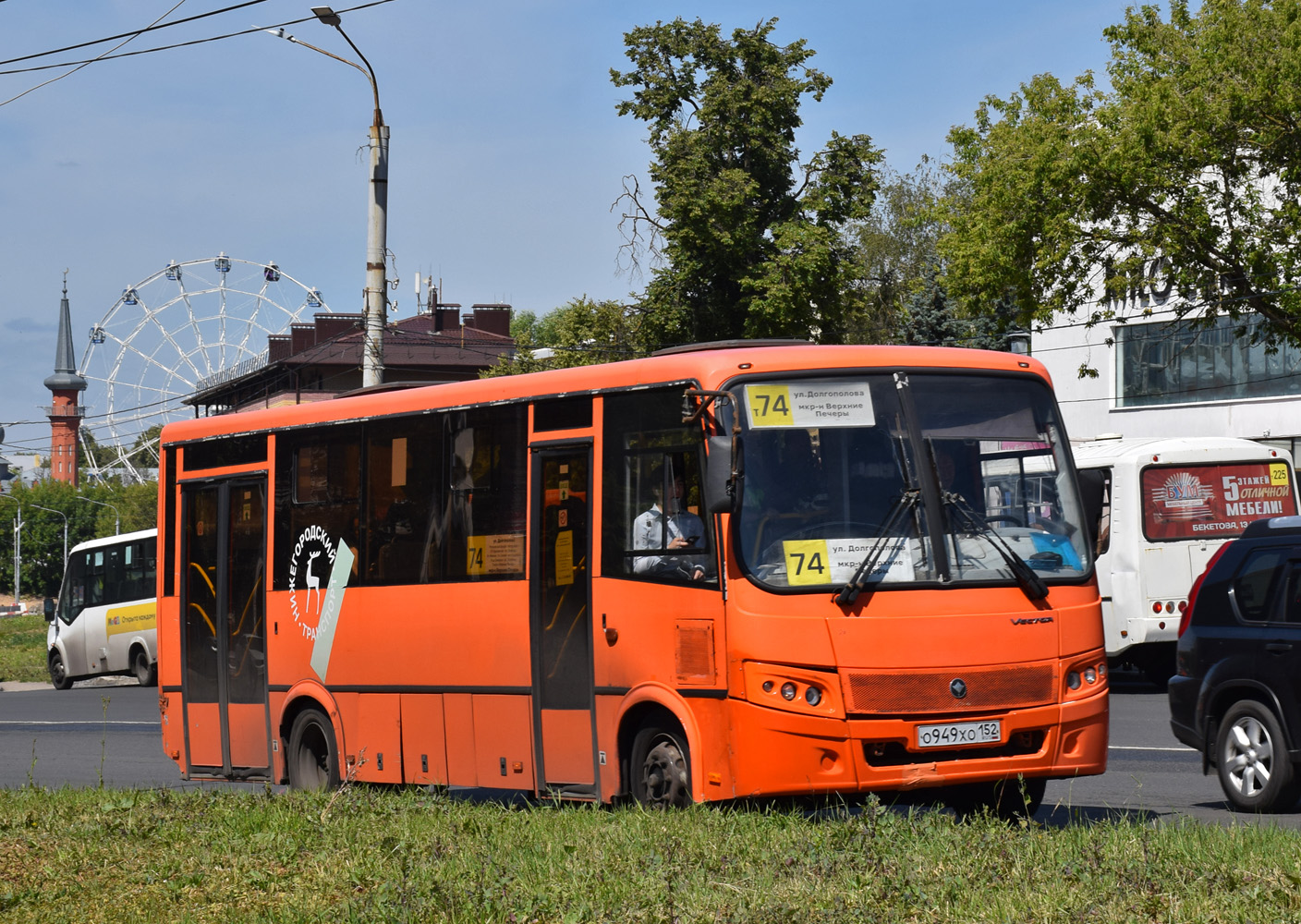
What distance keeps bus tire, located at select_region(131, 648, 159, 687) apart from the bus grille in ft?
90.5

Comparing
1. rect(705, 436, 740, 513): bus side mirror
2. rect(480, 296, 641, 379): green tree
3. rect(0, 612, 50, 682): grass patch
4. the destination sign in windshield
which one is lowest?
rect(0, 612, 50, 682): grass patch

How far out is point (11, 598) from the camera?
161 meters

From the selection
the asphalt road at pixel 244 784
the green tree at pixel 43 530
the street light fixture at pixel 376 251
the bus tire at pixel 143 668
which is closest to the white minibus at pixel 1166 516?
the asphalt road at pixel 244 784

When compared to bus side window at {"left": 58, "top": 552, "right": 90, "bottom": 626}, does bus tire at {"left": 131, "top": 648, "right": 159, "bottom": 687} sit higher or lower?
lower

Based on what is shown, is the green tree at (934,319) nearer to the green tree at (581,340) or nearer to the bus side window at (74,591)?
the green tree at (581,340)

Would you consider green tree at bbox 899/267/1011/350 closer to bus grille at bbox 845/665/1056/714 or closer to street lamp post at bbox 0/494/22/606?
bus grille at bbox 845/665/1056/714

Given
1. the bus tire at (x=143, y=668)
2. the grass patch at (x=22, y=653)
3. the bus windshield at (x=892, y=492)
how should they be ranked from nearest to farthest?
1. the bus windshield at (x=892, y=492)
2. the bus tire at (x=143, y=668)
3. the grass patch at (x=22, y=653)

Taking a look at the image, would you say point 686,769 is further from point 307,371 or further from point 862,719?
point 307,371

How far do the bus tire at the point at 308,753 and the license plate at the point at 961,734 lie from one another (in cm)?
559

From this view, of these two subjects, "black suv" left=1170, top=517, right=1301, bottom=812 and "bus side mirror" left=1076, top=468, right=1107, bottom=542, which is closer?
"bus side mirror" left=1076, top=468, right=1107, bottom=542

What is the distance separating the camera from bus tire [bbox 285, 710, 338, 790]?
1253cm

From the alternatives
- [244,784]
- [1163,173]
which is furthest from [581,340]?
[244,784]

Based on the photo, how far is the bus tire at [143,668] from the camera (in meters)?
33.6

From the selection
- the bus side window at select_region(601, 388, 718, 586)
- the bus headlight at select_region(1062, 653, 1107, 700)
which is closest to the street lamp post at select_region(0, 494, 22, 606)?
the bus side window at select_region(601, 388, 718, 586)
